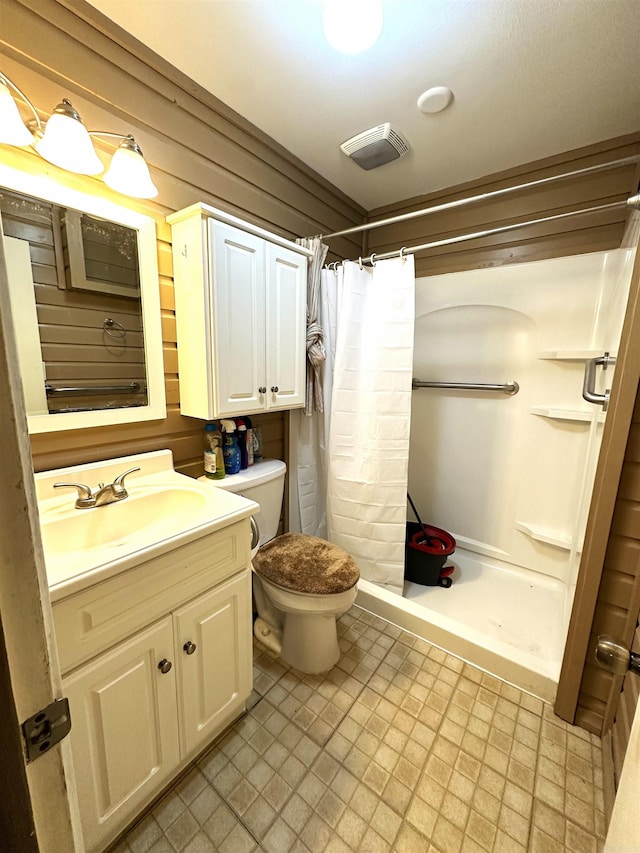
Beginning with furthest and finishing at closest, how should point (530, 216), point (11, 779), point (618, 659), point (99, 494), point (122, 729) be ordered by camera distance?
point (530, 216)
point (99, 494)
point (122, 729)
point (618, 659)
point (11, 779)

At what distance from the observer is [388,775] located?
3.61 ft

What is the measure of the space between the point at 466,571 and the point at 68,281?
2.42m

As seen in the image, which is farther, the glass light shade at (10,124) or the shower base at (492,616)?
the shower base at (492,616)

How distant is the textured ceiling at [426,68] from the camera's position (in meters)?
1.10

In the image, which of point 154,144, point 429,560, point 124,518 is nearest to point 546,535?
point 429,560

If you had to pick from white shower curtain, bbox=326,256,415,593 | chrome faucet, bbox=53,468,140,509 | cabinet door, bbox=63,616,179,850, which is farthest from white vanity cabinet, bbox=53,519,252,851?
white shower curtain, bbox=326,256,415,593

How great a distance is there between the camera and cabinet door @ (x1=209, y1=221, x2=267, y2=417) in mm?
1330

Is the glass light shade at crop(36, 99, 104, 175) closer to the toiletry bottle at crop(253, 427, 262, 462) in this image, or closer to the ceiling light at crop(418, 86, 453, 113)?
the toiletry bottle at crop(253, 427, 262, 462)

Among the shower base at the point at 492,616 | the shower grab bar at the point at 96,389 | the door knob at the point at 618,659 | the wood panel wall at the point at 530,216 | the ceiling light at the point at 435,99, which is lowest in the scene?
the shower base at the point at 492,616

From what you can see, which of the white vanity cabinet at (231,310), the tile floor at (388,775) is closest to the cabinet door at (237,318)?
the white vanity cabinet at (231,310)

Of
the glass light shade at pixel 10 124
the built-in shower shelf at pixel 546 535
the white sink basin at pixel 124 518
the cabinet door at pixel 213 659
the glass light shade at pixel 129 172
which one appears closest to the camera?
the white sink basin at pixel 124 518

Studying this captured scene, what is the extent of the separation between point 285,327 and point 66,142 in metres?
0.91

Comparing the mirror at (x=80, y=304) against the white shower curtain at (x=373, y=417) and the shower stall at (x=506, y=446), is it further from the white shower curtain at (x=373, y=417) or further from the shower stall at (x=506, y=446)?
the shower stall at (x=506, y=446)

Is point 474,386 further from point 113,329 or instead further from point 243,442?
point 113,329
